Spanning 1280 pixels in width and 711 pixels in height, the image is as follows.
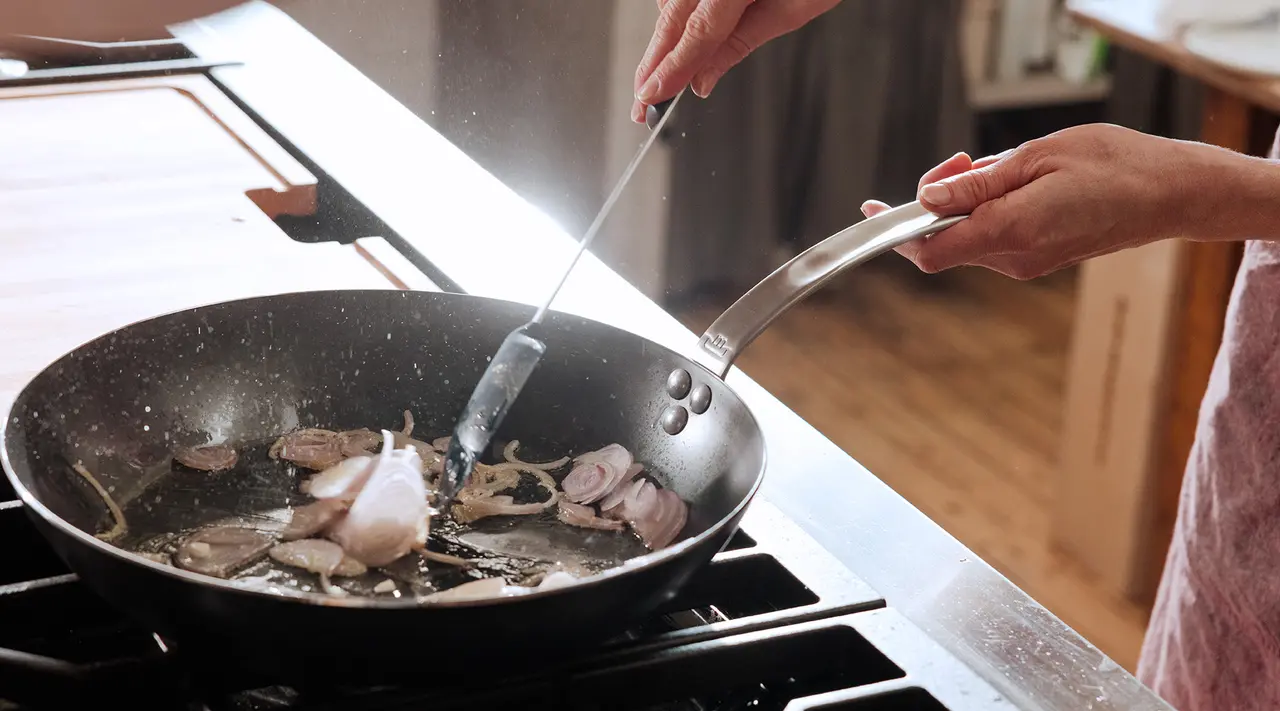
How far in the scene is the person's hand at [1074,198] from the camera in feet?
2.75

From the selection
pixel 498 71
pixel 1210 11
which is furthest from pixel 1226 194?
pixel 1210 11

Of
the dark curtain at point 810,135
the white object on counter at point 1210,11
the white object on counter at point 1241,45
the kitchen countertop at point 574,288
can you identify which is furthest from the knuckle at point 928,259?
the dark curtain at point 810,135

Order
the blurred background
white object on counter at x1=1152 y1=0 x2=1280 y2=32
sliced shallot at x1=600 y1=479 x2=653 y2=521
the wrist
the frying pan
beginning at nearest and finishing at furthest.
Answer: the frying pan
sliced shallot at x1=600 y1=479 x2=653 y2=521
the wrist
white object on counter at x1=1152 y1=0 x2=1280 y2=32
the blurred background

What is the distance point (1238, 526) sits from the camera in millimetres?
1114

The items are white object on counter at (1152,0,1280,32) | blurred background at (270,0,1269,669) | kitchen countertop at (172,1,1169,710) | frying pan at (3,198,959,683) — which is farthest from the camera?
blurred background at (270,0,1269,669)

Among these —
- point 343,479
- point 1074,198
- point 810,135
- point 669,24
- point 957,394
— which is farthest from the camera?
point 810,135

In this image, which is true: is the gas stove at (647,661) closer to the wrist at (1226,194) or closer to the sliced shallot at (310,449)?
the sliced shallot at (310,449)

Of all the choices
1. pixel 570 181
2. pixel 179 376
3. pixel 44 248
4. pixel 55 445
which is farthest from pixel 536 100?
pixel 55 445

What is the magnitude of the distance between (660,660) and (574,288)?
20.0 inches

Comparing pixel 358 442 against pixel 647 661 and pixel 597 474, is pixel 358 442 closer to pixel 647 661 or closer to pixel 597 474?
pixel 597 474

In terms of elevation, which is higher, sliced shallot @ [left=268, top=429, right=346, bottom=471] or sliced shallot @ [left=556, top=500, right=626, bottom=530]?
sliced shallot @ [left=268, top=429, right=346, bottom=471]

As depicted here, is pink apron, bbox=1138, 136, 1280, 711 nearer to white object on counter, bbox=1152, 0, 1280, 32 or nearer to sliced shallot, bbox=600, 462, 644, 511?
sliced shallot, bbox=600, 462, 644, 511

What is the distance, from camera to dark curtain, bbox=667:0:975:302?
3.01 meters

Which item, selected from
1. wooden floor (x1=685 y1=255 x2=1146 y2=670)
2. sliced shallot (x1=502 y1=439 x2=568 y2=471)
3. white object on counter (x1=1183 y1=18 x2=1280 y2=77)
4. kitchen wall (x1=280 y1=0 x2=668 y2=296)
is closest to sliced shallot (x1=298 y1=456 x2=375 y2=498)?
sliced shallot (x1=502 y1=439 x2=568 y2=471)
